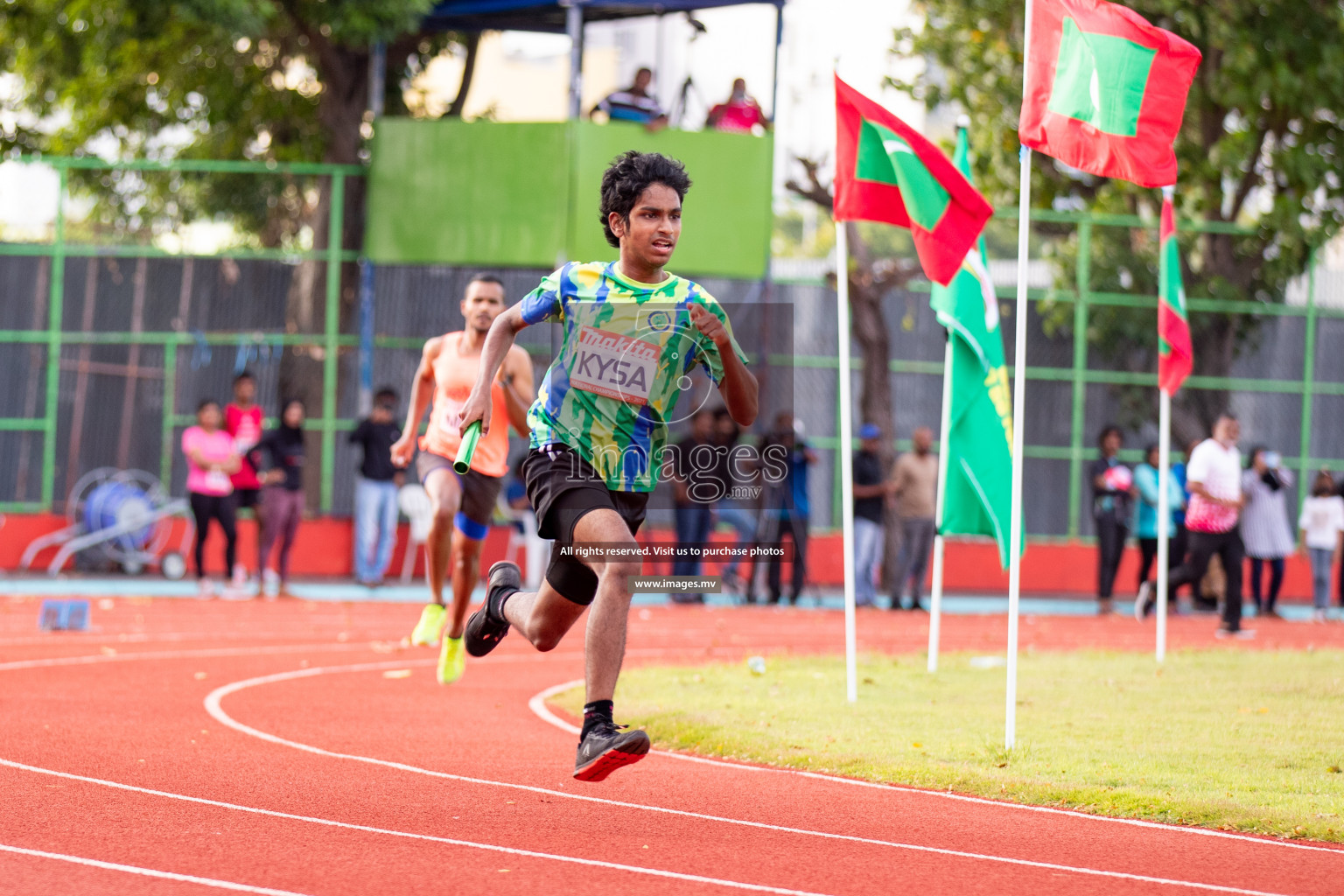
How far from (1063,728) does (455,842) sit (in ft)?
14.3

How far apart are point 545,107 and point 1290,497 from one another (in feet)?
153

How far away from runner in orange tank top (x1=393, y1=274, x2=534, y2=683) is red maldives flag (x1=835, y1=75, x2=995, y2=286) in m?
2.20

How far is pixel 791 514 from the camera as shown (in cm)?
1950

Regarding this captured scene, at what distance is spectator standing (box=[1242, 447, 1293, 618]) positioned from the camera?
1972 cm

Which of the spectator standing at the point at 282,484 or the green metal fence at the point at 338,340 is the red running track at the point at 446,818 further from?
the green metal fence at the point at 338,340

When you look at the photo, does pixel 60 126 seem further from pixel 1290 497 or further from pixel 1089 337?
pixel 1290 497

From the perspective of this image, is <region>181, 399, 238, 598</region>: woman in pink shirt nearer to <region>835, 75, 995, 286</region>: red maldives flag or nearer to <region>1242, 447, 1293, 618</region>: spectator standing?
<region>835, 75, 995, 286</region>: red maldives flag

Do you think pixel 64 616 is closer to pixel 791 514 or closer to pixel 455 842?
pixel 791 514

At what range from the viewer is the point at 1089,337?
76.7 feet

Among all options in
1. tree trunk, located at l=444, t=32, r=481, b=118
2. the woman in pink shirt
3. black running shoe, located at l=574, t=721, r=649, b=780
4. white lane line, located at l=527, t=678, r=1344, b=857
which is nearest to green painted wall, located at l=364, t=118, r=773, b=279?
tree trunk, located at l=444, t=32, r=481, b=118

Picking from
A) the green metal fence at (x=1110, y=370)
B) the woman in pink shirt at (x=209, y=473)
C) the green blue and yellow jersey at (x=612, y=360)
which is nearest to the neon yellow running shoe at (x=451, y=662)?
the green blue and yellow jersey at (x=612, y=360)

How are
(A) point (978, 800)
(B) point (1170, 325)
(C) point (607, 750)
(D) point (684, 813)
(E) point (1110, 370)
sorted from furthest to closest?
(E) point (1110, 370) < (B) point (1170, 325) < (A) point (978, 800) < (D) point (684, 813) < (C) point (607, 750)

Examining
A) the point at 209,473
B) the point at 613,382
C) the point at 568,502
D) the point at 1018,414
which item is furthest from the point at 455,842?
the point at 209,473

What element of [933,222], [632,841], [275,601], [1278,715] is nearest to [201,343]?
[275,601]
